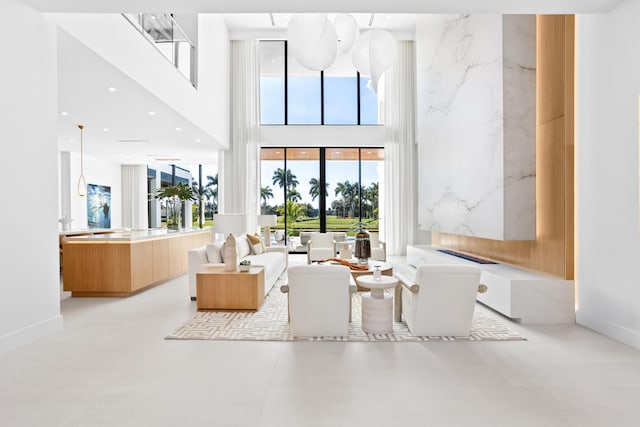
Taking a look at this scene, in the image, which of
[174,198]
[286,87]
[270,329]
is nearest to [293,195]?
[286,87]

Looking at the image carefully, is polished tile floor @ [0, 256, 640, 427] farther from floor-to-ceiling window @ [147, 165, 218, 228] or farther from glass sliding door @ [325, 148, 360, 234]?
floor-to-ceiling window @ [147, 165, 218, 228]

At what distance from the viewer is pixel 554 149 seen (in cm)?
477

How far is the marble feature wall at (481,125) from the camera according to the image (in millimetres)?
5035

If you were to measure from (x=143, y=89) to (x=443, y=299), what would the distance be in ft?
15.9

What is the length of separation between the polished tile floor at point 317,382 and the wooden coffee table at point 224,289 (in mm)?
1006

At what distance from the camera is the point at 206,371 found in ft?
9.98

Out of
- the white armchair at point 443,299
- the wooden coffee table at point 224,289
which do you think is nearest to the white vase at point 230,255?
the wooden coffee table at point 224,289

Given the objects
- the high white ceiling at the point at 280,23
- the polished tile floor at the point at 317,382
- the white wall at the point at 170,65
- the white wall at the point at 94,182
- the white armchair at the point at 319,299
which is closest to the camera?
the polished tile floor at the point at 317,382

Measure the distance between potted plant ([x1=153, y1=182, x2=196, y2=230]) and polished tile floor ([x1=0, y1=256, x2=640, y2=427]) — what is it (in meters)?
4.08

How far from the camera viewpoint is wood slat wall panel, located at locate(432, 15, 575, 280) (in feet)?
14.8

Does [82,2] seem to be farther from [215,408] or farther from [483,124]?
[483,124]
